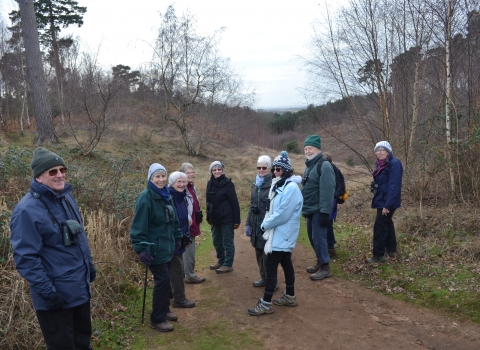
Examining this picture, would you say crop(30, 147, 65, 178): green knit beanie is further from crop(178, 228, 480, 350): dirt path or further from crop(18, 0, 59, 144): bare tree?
crop(18, 0, 59, 144): bare tree

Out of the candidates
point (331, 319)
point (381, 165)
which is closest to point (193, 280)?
point (331, 319)

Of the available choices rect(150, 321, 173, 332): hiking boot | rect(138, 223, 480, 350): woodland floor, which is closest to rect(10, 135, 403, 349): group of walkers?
rect(150, 321, 173, 332): hiking boot

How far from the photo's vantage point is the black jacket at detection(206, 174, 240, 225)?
5898mm

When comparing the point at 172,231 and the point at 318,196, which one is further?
the point at 318,196

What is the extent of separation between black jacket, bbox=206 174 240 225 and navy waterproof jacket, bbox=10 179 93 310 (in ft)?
9.53

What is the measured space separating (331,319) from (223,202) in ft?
7.98

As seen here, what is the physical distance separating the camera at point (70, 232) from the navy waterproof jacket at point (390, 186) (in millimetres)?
4342

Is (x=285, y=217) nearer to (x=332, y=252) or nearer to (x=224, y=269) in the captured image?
(x=224, y=269)

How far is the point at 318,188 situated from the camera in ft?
17.9

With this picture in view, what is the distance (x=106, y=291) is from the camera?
15.7ft

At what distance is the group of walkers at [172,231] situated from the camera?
284cm

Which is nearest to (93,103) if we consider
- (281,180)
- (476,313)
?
(281,180)

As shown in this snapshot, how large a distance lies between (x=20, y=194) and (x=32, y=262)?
384 centimetres

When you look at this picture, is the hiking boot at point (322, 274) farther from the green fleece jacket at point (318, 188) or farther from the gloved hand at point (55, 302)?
the gloved hand at point (55, 302)
